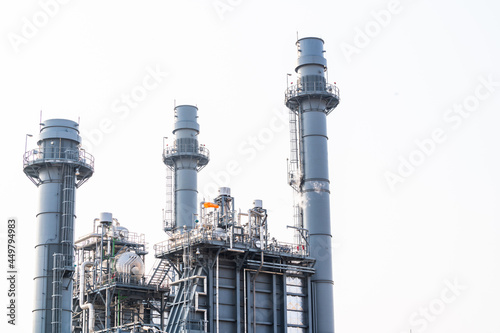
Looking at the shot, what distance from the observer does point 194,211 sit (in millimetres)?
83188

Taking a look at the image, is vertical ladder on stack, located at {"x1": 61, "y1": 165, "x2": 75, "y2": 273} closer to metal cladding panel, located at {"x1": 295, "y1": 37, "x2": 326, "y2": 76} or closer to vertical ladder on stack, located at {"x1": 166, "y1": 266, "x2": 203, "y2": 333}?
vertical ladder on stack, located at {"x1": 166, "y1": 266, "x2": 203, "y2": 333}

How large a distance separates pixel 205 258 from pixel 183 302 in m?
3.77

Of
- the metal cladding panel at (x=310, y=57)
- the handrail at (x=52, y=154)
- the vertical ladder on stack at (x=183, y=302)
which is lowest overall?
the vertical ladder on stack at (x=183, y=302)

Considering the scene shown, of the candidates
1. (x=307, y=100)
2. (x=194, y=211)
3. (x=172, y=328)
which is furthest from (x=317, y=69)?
(x=172, y=328)

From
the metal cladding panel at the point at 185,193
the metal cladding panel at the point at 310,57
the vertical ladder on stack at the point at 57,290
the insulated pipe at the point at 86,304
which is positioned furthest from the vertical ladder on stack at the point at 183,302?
the metal cladding panel at the point at 185,193

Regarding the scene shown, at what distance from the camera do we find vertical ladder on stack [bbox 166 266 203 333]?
55.1 m

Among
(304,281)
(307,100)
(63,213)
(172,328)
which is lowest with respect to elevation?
(172,328)

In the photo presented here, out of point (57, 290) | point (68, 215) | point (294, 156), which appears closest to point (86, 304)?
point (57, 290)

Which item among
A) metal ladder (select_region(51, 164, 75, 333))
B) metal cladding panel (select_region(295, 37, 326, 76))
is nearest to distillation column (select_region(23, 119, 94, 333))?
metal ladder (select_region(51, 164, 75, 333))

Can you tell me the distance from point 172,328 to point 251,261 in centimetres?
806

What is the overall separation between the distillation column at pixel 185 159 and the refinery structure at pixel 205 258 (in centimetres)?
1035

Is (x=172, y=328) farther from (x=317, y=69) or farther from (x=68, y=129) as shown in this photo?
(x=317, y=69)

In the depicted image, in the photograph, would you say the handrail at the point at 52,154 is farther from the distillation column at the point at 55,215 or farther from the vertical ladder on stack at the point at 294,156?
the vertical ladder on stack at the point at 294,156

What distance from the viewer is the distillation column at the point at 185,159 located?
83.3 metres
